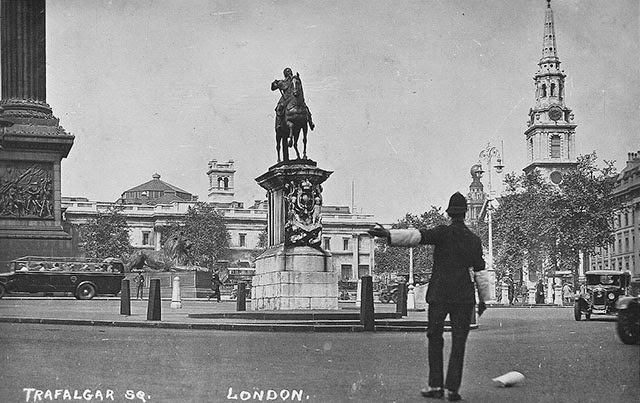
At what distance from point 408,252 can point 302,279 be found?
55.3m

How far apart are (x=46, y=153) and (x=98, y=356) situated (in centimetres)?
2475

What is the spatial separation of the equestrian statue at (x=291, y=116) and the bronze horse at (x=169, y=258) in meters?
34.3

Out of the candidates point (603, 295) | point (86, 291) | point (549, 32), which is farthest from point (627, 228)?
point (549, 32)

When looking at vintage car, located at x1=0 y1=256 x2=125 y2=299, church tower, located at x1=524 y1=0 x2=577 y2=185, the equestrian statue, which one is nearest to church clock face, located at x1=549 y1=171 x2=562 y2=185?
church tower, located at x1=524 y1=0 x2=577 y2=185

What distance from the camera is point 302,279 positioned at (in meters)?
27.0

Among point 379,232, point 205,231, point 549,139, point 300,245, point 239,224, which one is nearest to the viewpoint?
point 379,232

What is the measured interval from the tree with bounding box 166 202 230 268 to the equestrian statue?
8546 cm

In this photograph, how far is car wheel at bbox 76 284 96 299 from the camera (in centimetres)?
4112

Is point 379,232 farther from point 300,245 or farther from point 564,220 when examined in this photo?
point 564,220

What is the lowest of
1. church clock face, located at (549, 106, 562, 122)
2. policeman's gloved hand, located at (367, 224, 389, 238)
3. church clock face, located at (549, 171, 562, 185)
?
policeman's gloved hand, located at (367, 224, 389, 238)

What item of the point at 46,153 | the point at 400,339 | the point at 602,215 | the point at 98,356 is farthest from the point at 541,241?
the point at 98,356

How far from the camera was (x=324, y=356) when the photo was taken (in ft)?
45.5

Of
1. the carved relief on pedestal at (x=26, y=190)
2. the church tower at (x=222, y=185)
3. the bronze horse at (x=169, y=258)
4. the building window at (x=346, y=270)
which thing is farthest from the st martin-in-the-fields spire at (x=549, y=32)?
the church tower at (x=222, y=185)

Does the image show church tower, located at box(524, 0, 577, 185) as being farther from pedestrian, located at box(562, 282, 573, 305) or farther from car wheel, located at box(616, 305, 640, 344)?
car wheel, located at box(616, 305, 640, 344)
